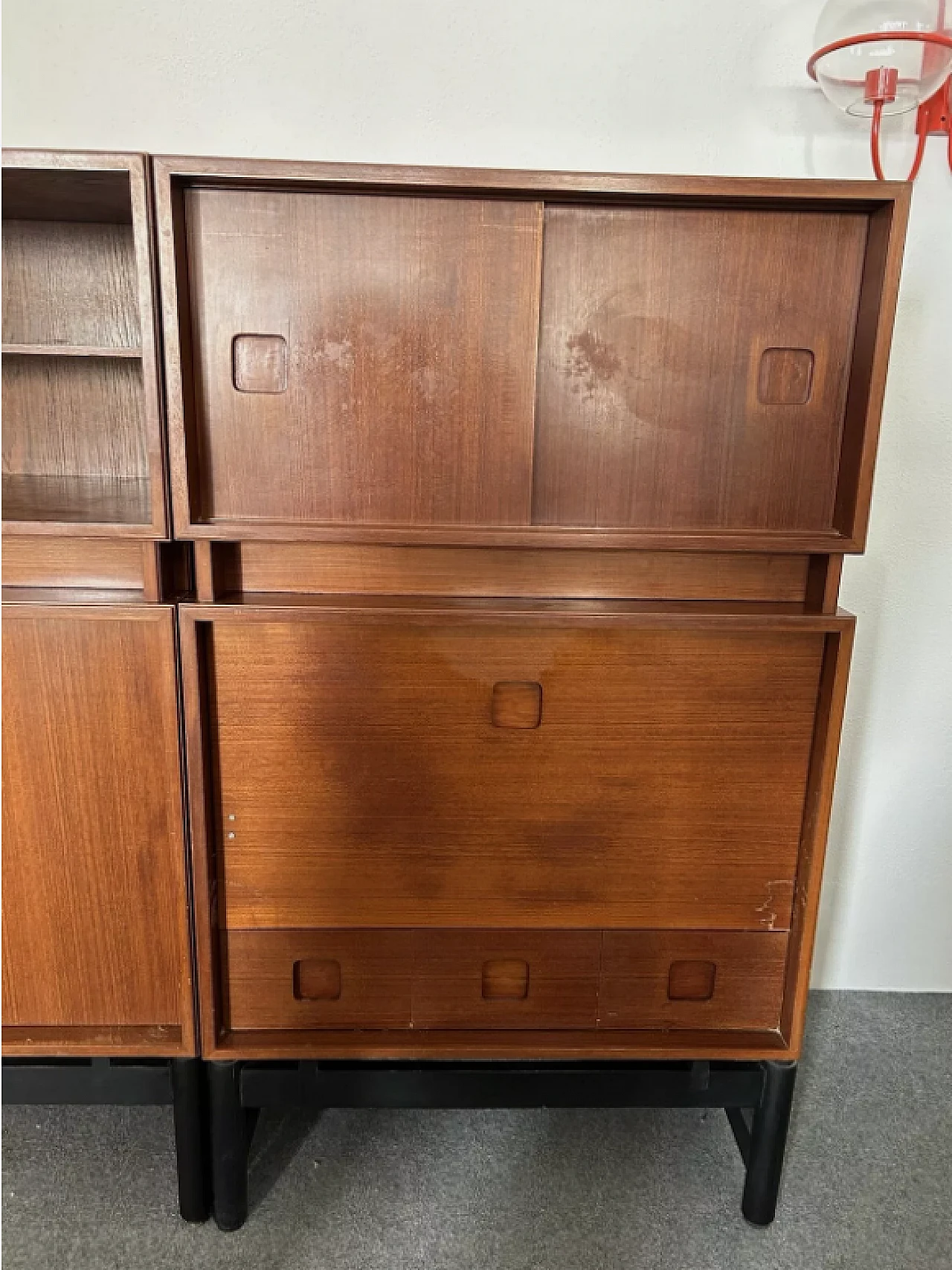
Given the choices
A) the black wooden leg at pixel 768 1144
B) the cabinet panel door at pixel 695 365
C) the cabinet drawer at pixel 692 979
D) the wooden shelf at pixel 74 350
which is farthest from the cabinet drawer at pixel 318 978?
the wooden shelf at pixel 74 350

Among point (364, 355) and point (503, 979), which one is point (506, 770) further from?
point (364, 355)

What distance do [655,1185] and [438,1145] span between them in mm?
349

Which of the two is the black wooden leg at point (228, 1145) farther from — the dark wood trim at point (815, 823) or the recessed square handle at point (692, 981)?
the dark wood trim at point (815, 823)

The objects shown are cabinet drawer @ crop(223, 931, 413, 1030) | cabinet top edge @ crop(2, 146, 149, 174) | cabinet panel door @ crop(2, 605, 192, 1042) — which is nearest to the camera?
cabinet top edge @ crop(2, 146, 149, 174)

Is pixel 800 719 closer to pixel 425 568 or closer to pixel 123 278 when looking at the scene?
pixel 425 568

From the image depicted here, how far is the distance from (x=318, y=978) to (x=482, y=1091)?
11.2 inches

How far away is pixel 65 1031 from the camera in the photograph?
1.16 meters

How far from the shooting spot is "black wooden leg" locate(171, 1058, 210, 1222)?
118cm

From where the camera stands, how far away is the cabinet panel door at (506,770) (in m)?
1.08

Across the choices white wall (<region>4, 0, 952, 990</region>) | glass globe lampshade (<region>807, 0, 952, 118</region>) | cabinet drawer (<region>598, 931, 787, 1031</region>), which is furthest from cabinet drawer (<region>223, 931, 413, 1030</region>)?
glass globe lampshade (<region>807, 0, 952, 118</region>)

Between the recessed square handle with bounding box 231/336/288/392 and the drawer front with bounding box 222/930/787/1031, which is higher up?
the recessed square handle with bounding box 231/336/288/392

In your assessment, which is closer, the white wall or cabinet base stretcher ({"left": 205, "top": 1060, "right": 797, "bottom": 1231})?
cabinet base stretcher ({"left": 205, "top": 1060, "right": 797, "bottom": 1231})

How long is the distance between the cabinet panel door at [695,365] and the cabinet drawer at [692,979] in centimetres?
58

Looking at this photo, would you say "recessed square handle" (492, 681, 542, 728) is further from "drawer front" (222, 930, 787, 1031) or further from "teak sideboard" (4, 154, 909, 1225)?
"drawer front" (222, 930, 787, 1031)
